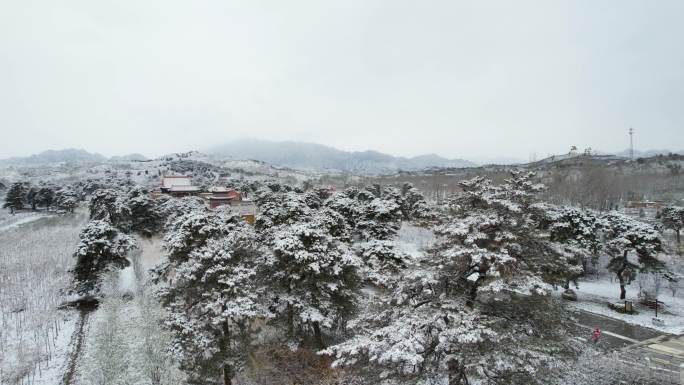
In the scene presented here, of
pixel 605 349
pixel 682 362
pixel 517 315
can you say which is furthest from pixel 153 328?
pixel 682 362

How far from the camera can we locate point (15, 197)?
59.2m

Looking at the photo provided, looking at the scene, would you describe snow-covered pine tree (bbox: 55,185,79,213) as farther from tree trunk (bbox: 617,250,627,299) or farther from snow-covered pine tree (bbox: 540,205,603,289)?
tree trunk (bbox: 617,250,627,299)

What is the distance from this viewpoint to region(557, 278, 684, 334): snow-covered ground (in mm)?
21062

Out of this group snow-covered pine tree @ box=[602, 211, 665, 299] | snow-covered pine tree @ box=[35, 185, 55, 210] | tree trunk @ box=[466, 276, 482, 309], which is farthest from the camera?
snow-covered pine tree @ box=[35, 185, 55, 210]

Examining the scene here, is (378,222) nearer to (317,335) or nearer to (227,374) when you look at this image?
(317,335)

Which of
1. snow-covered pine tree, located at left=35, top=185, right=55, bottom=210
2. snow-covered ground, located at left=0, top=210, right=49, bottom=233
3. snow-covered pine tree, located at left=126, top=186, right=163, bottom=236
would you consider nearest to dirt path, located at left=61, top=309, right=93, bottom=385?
snow-covered pine tree, located at left=126, top=186, right=163, bottom=236

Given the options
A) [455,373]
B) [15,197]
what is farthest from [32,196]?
[455,373]

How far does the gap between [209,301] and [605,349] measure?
1830 centimetres

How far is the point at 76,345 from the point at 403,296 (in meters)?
16.6

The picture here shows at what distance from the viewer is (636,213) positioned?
50.0 metres

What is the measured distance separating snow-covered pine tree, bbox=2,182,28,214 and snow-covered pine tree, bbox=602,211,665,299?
7919 cm

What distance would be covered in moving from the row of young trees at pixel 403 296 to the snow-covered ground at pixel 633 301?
44.6 feet

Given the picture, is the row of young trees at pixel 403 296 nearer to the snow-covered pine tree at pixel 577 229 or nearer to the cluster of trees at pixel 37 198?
the snow-covered pine tree at pixel 577 229

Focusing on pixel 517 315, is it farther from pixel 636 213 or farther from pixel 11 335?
pixel 636 213
